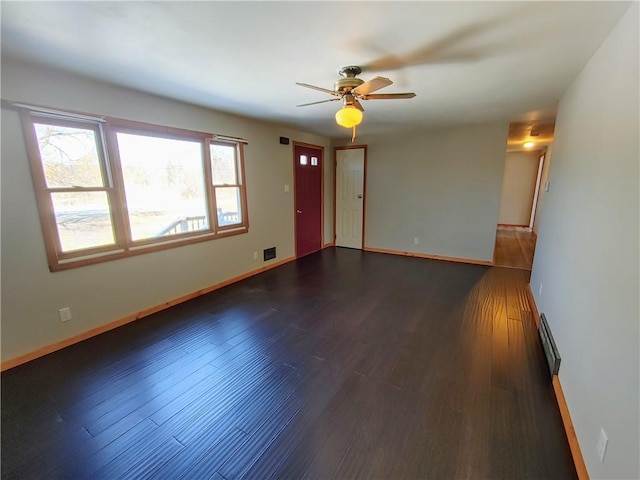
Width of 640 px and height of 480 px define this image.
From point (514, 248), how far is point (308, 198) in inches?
170

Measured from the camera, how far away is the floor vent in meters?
4.57

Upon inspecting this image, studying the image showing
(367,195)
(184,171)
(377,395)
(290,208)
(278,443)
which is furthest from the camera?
(367,195)

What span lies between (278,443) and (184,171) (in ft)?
9.87

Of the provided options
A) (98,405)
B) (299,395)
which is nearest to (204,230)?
(98,405)

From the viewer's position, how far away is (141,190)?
9.70ft

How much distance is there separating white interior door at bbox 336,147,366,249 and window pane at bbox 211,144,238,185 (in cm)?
254

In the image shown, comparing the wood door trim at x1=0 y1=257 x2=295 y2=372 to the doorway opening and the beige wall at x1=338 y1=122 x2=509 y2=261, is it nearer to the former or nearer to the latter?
the beige wall at x1=338 y1=122 x2=509 y2=261

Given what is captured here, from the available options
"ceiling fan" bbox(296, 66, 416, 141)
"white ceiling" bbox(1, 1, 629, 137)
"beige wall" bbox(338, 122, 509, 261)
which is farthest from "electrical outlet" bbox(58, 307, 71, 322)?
"beige wall" bbox(338, 122, 509, 261)

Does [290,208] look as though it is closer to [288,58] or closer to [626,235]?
[288,58]

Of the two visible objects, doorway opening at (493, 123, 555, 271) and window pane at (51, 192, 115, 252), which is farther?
doorway opening at (493, 123, 555, 271)

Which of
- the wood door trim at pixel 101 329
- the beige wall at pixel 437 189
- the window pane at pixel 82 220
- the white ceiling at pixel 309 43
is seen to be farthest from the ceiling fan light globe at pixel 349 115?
the beige wall at pixel 437 189

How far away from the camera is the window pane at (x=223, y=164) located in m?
3.69

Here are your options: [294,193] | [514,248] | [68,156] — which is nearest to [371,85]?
[68,156]

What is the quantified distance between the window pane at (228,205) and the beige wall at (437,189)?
2.71 meters
